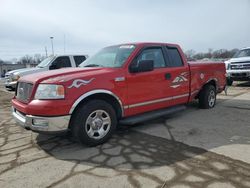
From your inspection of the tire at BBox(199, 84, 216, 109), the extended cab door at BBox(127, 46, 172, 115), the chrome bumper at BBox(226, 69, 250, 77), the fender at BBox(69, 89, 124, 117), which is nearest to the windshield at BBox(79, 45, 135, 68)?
the extended cab door at BBox(127, 46, 172, 115)

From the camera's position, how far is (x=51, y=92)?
3.90m

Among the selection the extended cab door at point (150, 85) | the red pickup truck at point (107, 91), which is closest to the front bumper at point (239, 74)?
the red pickup truck at point (107, 91)

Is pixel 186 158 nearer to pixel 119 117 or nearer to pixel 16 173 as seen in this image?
pixel 119 117

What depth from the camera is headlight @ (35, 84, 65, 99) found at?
12.7 feet

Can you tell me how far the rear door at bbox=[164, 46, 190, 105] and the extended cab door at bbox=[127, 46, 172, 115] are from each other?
124mm

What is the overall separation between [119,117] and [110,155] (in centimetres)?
103

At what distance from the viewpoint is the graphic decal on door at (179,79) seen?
5613 millimetres

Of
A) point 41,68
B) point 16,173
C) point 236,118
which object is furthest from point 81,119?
point 41,68

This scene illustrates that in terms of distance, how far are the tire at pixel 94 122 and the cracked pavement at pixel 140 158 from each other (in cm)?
18

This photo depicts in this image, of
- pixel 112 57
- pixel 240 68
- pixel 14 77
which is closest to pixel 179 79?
pixel 112 57

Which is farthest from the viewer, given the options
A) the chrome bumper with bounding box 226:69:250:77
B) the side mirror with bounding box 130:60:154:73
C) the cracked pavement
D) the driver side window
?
the chrome bumper with bounding box 226:69:250:77

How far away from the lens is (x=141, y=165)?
349 cm

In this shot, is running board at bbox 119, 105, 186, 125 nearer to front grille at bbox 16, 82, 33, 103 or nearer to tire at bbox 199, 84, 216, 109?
tire at bbox 199, 84, 216, 109

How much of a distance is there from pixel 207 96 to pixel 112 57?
3206mm
